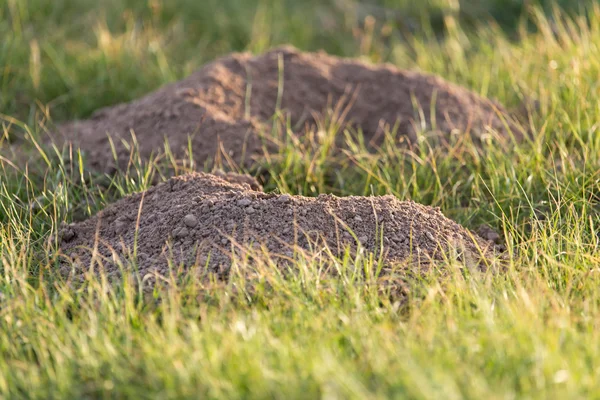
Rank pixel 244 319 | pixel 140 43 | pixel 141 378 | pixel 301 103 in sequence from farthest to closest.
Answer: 1. pixel 140 43
2. pixel 301 103
3. pixel 244 319
4. pixel 141 378

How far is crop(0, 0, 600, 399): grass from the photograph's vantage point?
199 centimetres

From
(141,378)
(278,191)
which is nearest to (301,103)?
(278,191)

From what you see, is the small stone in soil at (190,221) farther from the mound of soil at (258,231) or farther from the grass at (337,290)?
the grass at (337,290)

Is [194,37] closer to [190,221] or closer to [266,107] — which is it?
[266,107]

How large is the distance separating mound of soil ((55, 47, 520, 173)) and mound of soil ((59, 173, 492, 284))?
69cm

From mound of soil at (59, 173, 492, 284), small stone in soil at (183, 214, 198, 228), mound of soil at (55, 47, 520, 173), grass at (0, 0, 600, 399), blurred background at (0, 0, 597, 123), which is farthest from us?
blurred background at (0, 0, 597, 123)

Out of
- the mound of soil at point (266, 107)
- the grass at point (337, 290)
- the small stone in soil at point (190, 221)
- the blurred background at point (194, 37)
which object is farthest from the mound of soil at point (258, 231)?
the blurred background at point (194, 37)

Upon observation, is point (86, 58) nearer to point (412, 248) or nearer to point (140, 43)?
point (140, 43)

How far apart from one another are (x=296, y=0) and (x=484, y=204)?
11.7 feet

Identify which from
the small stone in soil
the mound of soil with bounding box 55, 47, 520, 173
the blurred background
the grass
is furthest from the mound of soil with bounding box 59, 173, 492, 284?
the blurred background

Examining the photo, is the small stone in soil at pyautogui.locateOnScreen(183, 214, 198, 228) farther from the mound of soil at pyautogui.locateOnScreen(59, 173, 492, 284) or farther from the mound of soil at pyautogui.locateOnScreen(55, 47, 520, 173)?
the mound of soil at pyautogui.locateOnScreen(55, 47, 520, 173)

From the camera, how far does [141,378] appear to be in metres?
2.06

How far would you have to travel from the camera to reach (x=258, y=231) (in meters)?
2.73

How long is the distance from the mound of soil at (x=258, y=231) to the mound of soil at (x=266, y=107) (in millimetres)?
694
